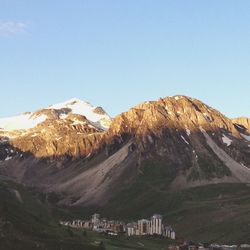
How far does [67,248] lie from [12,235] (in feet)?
63.7

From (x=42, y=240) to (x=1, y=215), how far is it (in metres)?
15.7

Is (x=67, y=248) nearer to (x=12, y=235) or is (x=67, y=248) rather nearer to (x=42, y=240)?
(x=42, y=240)

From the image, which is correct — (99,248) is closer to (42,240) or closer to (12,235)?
(42,240)

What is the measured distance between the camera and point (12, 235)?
161 m

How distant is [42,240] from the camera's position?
170375mm

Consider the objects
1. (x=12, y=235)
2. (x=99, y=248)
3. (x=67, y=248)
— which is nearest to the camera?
(x=12, y=235)

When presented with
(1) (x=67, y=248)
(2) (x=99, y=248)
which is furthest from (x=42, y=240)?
(2) (x=99, y=248)

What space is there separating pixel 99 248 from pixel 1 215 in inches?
1304

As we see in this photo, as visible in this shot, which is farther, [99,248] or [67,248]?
[99,248]

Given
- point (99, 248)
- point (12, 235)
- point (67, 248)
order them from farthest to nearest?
point (99, 248), point (67, 248), point (12, 235)

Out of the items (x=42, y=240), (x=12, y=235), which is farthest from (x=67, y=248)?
(x=12, y=235)

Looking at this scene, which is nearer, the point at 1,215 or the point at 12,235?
the point at 12,235

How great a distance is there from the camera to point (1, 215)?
587 ft

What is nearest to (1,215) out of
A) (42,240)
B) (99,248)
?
(42,240)
